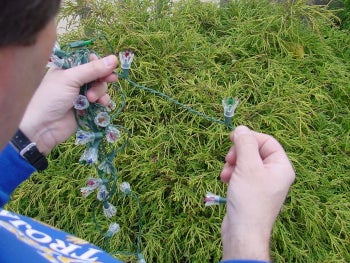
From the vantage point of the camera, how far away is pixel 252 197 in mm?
1121

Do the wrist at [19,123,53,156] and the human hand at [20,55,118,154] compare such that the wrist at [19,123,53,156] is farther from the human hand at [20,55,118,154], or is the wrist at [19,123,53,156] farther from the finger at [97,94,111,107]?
the finger at [97,94,111,107]

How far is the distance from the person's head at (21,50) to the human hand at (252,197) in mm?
541

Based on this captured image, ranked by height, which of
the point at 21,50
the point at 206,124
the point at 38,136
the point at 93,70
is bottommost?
the point at 206,124

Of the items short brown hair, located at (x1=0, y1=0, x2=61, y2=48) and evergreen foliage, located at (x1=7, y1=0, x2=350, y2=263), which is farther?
evergreen foliage, located at (x1=7, y1=0, x2=350, y2=263)

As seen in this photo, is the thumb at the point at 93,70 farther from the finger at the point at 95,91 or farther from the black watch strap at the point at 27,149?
the black watch strap at the point at 27,149

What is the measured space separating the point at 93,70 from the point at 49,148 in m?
0.28

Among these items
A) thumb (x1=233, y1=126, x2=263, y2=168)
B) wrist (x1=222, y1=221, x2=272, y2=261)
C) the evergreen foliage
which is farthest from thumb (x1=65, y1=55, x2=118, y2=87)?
the evergreen foliage

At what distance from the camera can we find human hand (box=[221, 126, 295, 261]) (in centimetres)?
107

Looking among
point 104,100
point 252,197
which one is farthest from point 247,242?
point 104,100

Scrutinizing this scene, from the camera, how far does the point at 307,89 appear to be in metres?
2.44

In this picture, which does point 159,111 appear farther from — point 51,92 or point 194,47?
point 51,92

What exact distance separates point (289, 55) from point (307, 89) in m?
0.21

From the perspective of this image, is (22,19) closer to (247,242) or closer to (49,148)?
(247,242)

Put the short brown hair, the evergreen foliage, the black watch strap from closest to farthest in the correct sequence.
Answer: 1. the short brown hair
2. the black watch strap
3. the evergreen foliage
